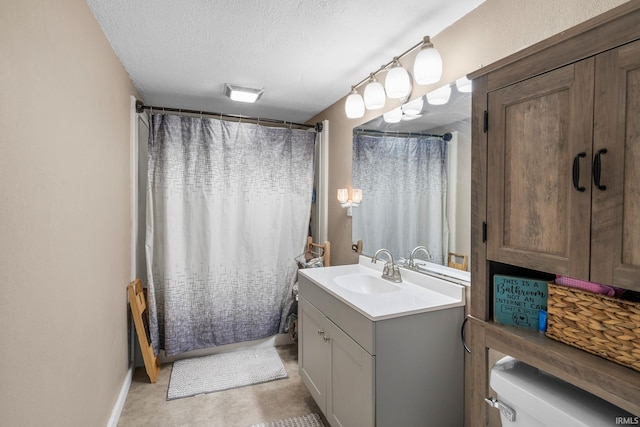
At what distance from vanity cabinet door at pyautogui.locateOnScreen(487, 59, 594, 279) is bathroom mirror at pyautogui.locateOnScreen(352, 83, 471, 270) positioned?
526 mm

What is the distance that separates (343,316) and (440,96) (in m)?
1.26

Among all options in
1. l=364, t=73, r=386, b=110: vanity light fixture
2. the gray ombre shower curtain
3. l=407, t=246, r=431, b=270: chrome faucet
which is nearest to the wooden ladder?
the gray ombre shower curtain

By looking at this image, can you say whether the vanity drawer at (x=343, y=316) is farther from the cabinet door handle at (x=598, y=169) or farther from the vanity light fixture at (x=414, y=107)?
the vanity light fixture at (x=414, y=107)

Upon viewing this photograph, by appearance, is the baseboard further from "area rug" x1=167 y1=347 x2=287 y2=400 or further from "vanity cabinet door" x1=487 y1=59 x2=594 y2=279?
"vanity cabinet door" x1=487 y1=59 x2=594 y2=279

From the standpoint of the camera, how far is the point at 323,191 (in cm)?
307

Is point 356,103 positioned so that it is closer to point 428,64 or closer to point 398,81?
point 398,81

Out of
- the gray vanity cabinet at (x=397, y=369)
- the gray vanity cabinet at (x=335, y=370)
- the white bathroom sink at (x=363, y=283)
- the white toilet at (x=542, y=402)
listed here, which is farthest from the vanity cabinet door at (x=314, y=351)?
the white toilet at (x=542, y=402)

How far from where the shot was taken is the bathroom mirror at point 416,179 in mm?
1620

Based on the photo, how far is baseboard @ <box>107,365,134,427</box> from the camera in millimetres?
1915

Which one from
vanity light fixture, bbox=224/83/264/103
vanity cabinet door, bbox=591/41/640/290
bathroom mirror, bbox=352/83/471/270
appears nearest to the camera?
vanity cabinet door, bbox=591/41/640/290

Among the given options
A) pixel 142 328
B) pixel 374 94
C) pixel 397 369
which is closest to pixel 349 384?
pixel 397 369

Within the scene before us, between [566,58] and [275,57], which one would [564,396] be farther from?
[275,57]

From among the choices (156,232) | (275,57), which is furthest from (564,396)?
(156,232)

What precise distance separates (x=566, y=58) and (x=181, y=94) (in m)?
2.69
